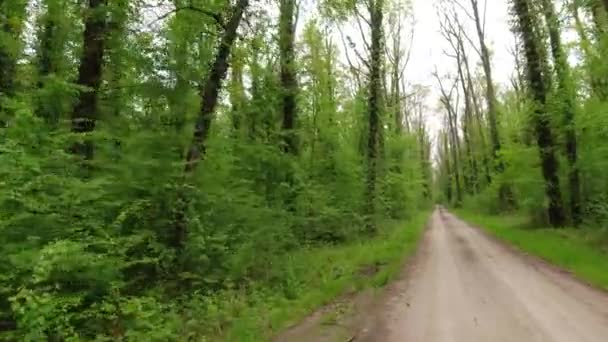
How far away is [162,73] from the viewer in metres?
11.8

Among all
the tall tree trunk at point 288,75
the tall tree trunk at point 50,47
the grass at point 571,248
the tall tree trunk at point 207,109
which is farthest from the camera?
the tall tree trunk at point 288,75

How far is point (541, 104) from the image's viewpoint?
19188 mm

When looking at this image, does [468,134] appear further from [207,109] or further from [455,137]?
[207,109]

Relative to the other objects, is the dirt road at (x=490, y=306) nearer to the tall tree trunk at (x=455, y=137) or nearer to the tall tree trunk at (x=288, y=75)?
the tall tree trunk at (x=288, y=75)

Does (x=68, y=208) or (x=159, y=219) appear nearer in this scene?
(x=68, y=208)

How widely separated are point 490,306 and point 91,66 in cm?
883

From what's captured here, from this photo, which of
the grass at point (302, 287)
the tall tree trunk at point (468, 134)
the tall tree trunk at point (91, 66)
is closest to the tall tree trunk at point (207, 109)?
the grass at point (302, 287)

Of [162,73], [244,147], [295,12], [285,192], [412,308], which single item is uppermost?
[295,12]

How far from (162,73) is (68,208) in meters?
5.46

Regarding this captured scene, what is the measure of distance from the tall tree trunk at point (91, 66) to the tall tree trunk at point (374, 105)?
37.2 ft

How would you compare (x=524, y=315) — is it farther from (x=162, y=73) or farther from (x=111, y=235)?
(x=162, y=73)

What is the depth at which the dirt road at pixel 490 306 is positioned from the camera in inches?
263

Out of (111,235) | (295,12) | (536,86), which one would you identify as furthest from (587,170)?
(111,235)

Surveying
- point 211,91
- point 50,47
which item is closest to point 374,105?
point 211,91
